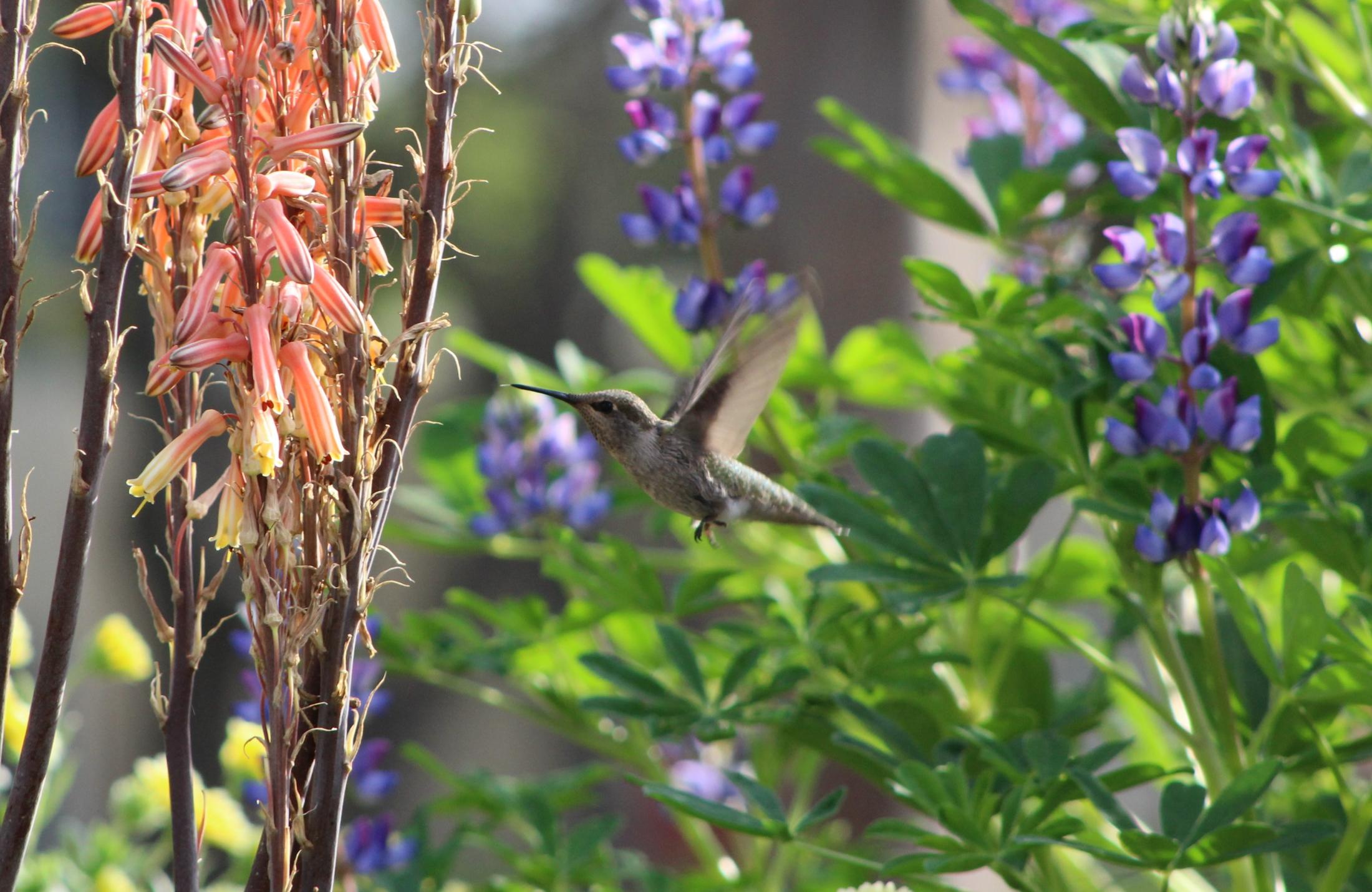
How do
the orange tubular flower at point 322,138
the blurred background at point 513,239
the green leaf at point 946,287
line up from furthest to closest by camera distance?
the blurred background at point 513,239 → the green leaf at point 946,287 → the orange tubular flower at point 322,138

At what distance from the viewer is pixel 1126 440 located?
93 cm

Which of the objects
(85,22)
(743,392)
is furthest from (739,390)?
(85,22)

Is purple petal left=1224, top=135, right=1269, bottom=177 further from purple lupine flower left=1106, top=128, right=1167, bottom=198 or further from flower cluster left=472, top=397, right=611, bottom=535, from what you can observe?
flower cluster left=472, top=397, right=611, bottom=535

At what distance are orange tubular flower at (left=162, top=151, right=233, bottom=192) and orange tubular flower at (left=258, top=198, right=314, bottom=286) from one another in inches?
1.2

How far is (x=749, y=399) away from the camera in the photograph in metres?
1.10

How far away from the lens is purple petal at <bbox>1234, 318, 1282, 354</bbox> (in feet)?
3.04

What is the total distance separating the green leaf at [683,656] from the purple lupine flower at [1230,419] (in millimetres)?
502

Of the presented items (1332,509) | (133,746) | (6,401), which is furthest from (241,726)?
(133,746)

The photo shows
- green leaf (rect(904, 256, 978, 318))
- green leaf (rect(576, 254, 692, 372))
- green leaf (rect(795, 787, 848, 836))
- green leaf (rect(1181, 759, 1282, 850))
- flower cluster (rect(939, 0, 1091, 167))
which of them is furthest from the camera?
flower cluster (rect(939, 0, 1091, 167))

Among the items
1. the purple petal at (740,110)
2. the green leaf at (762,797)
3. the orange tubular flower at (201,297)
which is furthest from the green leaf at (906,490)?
the orange tubular flower at (201,297)

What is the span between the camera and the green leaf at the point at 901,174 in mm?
1215

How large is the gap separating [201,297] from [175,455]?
0.29 ft

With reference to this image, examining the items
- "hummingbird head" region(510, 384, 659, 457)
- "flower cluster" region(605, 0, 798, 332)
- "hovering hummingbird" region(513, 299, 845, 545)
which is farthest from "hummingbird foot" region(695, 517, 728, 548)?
A: "flower cluster" region(605, 0, 798, 332)

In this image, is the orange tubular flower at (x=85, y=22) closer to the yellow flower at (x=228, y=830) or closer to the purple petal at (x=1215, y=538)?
the purple petal at (x=1215, y=538)
